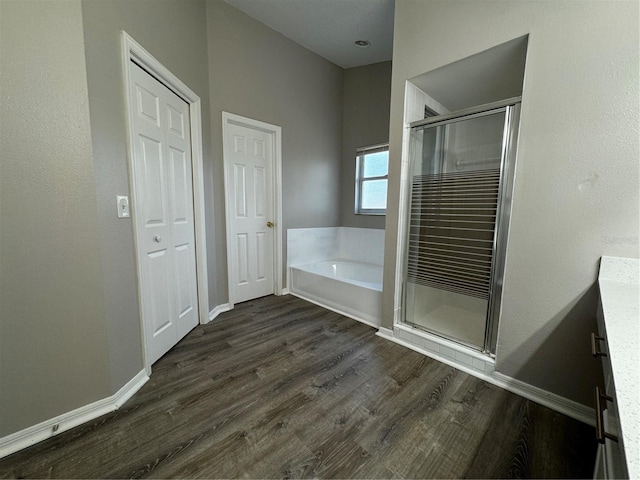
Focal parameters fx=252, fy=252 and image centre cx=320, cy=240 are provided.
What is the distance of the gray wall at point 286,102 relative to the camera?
2471 millimetres

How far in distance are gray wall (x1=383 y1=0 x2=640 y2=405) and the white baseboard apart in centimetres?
Answer: 242

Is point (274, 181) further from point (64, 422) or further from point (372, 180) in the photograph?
point (64, 422)

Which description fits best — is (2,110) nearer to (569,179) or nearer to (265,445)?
(265,445)

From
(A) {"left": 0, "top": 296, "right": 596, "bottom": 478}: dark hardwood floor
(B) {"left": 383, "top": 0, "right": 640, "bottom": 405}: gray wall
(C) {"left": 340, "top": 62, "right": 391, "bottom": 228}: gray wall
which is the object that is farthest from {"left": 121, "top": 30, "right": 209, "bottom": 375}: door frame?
(C) {"left": 340, "top": 62, "right": 391, "bottom": 228}: gray wall

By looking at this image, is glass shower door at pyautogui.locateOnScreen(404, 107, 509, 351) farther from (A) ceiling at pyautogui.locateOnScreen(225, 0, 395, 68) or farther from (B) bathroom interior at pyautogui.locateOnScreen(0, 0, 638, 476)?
(A) ceiling at pyautogui.locateOnScreen(225, 0, 395, 68)

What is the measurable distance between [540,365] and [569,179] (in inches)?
42.3

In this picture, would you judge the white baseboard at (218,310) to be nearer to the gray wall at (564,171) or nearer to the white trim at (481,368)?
the white trim at (481,368)

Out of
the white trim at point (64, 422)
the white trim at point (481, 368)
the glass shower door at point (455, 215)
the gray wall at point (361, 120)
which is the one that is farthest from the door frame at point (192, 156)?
the gray wall at point (361, 120)

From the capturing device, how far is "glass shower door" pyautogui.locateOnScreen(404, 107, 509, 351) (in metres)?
1.69

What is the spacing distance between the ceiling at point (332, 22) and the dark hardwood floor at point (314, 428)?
10.2 ft

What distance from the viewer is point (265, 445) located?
1207 millimetres

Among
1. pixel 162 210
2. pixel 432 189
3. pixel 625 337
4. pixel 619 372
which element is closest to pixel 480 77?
pixel 432 189

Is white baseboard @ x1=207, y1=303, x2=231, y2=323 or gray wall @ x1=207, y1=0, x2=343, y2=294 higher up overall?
gray wall @ x1=207, y1=0, x2=343, y2=294

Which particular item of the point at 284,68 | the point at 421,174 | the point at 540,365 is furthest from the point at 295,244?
the point at 540,365
